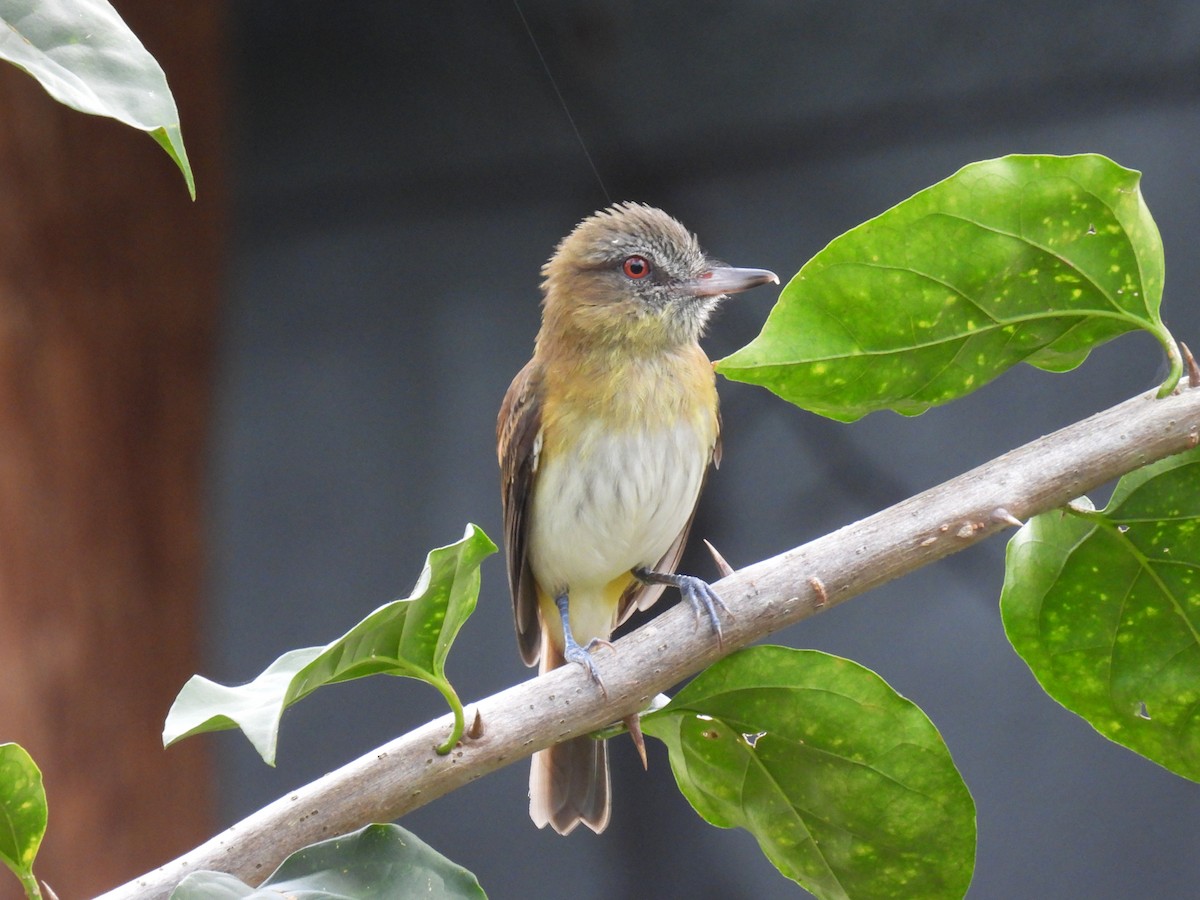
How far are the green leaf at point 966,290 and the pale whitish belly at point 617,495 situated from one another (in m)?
1.00

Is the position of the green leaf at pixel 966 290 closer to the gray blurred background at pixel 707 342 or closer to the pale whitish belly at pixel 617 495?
the pale whitish belly at pixel 617 495

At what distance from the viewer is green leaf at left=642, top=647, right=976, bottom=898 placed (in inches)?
34.1

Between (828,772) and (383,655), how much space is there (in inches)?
13.3

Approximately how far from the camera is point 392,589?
292cm

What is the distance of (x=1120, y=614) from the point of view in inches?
35.9

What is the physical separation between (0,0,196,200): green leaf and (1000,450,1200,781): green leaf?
0.67 m

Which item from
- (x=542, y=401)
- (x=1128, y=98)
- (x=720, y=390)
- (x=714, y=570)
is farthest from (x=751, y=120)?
(x=542, y=401)

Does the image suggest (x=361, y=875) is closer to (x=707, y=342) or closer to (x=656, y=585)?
(x=656, y=585)

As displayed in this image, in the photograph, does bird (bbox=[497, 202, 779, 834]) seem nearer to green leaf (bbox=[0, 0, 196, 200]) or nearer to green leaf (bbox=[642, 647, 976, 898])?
green leaf (bbox=[642, 647, 976, 898])

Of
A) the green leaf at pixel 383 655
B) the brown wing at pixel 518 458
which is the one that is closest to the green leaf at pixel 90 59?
the green leaf at pixel 383 655

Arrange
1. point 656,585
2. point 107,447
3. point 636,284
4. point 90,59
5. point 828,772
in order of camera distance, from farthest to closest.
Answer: point 107,447 → point 656,585 → point 636,284 → point 828,772 → point 90,59

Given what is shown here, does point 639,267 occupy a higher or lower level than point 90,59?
lower

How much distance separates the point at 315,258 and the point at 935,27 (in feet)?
5.22

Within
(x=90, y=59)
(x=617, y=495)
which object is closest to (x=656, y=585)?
(x=617, y=495)
